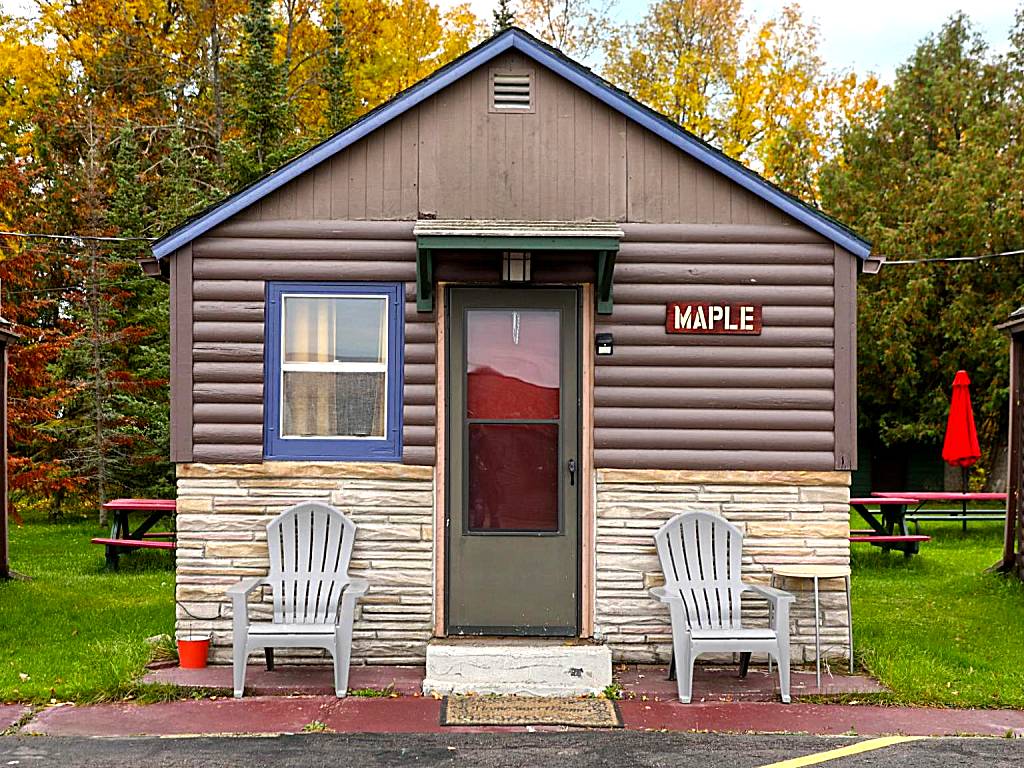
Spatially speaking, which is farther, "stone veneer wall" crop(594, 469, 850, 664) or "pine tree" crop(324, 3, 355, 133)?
"pine tree" crop(324, 3, 355, 133)

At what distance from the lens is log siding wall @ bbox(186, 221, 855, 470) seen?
7434 mm

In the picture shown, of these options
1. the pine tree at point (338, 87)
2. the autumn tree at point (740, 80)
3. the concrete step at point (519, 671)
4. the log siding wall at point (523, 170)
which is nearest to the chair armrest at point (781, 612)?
the concrete step at point (519, 671)

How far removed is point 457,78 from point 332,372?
1945mm

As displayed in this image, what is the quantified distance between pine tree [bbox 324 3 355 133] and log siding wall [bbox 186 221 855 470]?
38.8 ft

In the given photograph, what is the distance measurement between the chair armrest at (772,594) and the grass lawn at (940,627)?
78cm

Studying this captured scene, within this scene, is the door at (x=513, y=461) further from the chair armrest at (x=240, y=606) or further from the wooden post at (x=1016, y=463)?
the wooden post at (x=1016, y=463)

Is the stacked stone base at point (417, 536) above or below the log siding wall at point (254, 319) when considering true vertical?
below

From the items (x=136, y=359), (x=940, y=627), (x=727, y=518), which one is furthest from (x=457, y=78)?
(x=136, y=359)

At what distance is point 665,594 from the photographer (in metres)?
7.09

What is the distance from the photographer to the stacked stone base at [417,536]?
7.45 metres

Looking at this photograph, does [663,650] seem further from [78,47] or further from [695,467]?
[78,47]

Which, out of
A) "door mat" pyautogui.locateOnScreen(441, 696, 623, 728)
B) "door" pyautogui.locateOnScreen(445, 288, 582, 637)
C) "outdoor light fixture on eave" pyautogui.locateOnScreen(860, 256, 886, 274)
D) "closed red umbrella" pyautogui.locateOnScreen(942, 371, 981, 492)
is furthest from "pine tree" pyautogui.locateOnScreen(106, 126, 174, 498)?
"outdoor light fixture on eave" pyautogui.locateOnScreen(860, 256, 886, 274)

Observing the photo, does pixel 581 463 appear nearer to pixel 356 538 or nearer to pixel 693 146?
pixel 356 538

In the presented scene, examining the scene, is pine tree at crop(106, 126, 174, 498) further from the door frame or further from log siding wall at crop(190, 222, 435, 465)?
the door frame
